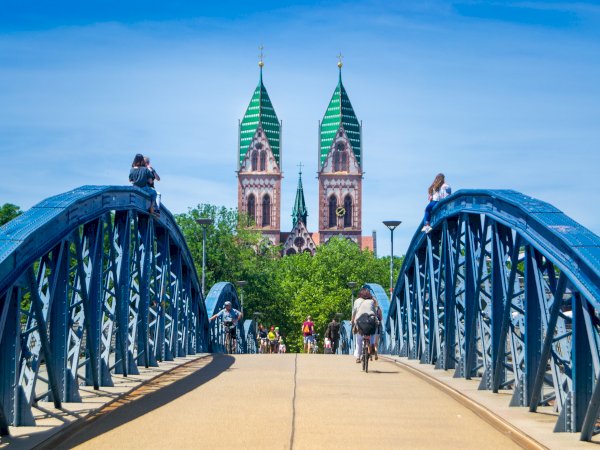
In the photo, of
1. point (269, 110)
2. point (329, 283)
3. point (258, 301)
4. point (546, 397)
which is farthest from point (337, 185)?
point (546, 397)

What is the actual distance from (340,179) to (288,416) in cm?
14991

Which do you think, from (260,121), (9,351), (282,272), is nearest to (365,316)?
(9,351)

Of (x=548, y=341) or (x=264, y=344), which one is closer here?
(x=548, y=341)

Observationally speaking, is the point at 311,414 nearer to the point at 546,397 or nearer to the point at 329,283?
the point at 546,397

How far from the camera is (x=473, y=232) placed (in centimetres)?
1532

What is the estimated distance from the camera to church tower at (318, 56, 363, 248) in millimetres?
158875

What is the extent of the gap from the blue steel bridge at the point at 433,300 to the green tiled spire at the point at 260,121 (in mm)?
142017

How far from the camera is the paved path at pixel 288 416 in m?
9.62

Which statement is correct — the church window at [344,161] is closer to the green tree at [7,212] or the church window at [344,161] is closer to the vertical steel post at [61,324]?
the green tree at [7,212]

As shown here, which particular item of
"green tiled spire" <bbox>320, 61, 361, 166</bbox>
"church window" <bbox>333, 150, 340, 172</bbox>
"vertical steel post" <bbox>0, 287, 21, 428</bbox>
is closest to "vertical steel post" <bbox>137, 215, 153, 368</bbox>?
"vertical steel post" <bbox>0, 287, 21, 428</bbox>

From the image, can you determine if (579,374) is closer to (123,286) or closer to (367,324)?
(123,286)

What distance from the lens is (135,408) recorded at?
476 inches

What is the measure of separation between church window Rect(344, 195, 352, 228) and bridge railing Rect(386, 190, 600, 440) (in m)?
139

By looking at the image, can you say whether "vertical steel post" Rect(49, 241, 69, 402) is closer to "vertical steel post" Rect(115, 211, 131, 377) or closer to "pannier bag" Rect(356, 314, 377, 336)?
"vertical steel post" Rect(115, 211, 131, 377)
